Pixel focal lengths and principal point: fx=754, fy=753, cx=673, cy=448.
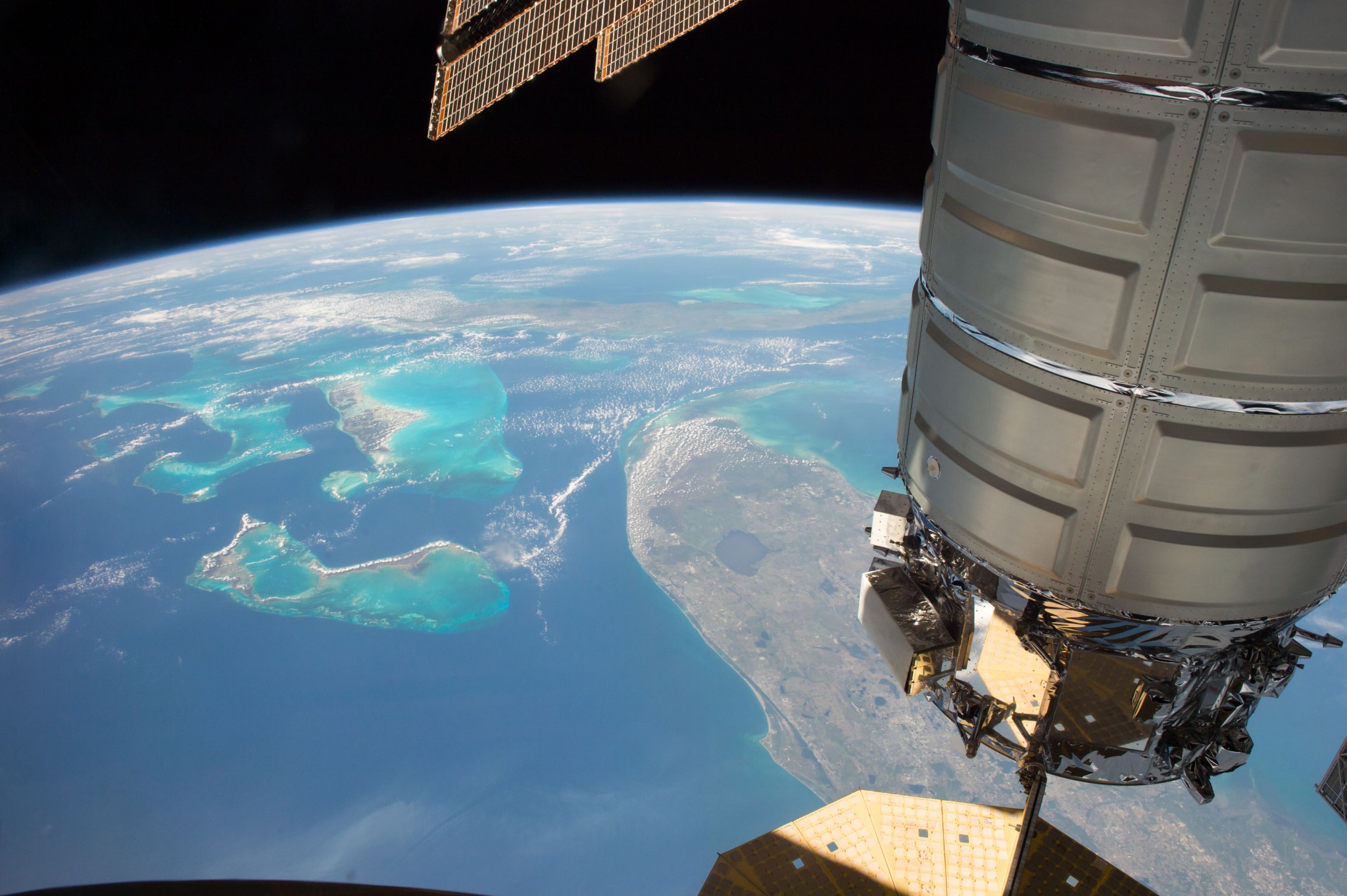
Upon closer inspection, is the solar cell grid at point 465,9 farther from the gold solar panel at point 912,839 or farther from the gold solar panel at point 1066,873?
the gold solar panel at point 1066,873

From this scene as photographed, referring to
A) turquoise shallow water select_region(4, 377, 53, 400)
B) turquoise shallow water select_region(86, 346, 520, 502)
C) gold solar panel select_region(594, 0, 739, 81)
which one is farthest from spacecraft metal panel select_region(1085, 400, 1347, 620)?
turquoise shallow water select_region(4, 377, 53, 400)

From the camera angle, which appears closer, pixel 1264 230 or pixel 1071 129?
pixel 1264 230

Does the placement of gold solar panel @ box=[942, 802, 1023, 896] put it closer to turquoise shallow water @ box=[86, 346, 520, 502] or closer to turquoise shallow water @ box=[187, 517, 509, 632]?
turquoise shallow water @ box=[187, 517, 509, 632]

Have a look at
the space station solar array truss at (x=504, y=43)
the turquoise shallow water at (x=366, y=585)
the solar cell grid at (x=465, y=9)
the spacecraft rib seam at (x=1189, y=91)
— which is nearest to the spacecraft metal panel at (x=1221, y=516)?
the spacecraft rib seam at (x=1189, y=91)

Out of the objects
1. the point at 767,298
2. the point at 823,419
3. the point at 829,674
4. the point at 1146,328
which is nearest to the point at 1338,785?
the point at 1146,328

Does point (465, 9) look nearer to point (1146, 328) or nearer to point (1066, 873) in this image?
point (1146, 328)

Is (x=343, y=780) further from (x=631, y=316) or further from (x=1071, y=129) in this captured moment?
(x=631, y=316)

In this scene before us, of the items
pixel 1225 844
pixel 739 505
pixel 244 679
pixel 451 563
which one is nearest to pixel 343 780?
pixel 244 679
